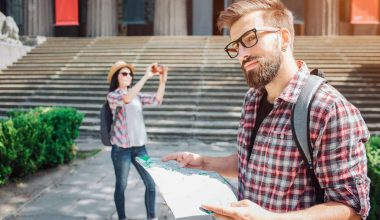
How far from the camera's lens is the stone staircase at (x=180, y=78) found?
11.1m

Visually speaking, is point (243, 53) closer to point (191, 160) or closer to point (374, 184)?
point (191, 160)

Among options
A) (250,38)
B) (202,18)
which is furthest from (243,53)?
(202,18)

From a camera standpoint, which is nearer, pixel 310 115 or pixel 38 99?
pixel 310 115

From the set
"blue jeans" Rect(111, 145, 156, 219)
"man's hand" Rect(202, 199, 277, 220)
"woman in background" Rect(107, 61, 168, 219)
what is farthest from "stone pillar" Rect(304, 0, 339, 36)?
"man's hand" Rect(202, 199, 277, 220)

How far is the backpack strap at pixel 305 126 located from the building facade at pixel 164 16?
1975 centimetres

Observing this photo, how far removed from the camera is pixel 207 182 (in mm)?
1833

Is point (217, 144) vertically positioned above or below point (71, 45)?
below

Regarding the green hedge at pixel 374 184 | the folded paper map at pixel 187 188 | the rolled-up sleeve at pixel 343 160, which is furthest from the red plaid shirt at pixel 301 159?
the green hedge at pixel 374 184

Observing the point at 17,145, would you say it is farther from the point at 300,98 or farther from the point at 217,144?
the point at 300,98

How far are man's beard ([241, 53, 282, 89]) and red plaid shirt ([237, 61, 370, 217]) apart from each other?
8 cm

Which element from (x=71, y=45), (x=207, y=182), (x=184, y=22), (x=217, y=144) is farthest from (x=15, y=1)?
(x=207, y=182)

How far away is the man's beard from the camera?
63.2 inches

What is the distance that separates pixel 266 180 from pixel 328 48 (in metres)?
14.9

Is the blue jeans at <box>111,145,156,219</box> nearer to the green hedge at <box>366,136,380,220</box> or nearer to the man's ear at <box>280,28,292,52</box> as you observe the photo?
the green hedge at <box>366,136,380,220</box>
